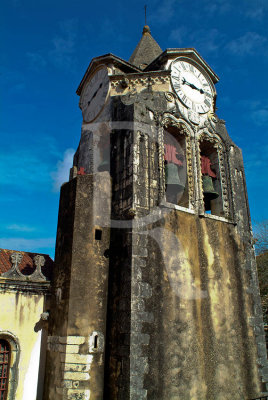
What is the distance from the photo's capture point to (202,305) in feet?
25.6

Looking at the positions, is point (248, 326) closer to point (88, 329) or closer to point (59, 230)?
point (88, 329)

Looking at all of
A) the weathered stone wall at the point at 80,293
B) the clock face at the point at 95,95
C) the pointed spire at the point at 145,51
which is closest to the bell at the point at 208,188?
the weathered stone wall at the point at 80,293

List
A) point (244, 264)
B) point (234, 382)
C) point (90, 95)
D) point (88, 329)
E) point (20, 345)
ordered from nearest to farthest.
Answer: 1. point (88, 329)
2. point (234, 382)
3. point (20, 345)
4. point (244, 264)
5. point (90, 95)

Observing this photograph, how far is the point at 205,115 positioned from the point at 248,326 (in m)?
6.03

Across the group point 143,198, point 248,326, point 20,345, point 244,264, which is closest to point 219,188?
point 244,264

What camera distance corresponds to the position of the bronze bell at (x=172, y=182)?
29.0 ft

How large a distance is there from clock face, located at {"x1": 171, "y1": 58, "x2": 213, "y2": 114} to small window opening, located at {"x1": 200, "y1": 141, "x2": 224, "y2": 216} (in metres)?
1.20

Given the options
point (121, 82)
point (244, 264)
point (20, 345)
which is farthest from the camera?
point (121, 82)

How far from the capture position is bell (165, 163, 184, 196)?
28.9 ft

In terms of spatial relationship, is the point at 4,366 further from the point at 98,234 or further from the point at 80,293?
the point at 98,234

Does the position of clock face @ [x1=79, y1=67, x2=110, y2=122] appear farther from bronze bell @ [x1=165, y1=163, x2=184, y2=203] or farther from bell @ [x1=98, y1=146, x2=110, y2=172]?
bronze bell @ [x1=165, y1=163, x2=184, y2=203]

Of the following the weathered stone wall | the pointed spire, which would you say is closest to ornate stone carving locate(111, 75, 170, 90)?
the pointed spire

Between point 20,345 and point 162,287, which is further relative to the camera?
point 20,345

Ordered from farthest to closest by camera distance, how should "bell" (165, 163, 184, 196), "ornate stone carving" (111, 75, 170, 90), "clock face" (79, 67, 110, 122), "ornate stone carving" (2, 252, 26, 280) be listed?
1. "clock face" (79, 67, 110, 122)
2. "ornate stone carving" (111, 75, 170, 90)
3. "bell" (165, 163, 184, 196)
4. "ornate stone carving" (2, 252, 26, 280)
